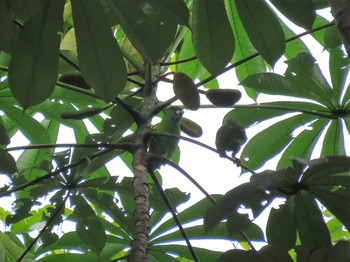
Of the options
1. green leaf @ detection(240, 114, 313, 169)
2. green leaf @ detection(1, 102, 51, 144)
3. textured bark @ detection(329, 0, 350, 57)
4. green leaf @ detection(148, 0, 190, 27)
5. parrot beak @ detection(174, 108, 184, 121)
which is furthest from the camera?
green leaf @ detection(1, 102, 51, 144)

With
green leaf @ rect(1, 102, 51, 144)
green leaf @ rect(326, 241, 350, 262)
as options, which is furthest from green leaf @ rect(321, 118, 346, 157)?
green leaf @ rect(1, 102, 51, 144)

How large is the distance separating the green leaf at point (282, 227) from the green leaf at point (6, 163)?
1.91 ft

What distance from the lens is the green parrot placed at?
1.37m

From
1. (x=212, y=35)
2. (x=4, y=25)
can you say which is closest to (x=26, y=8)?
(x=4, y=25)

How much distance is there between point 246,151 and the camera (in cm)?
168

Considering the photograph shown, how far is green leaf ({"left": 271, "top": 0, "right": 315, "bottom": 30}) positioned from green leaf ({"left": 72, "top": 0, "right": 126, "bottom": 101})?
1.21ft

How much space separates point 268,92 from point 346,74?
0.24 m

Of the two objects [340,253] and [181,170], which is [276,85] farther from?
[340,253]

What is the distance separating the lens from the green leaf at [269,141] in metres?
1.68

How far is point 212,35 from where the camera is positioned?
51.3 inches

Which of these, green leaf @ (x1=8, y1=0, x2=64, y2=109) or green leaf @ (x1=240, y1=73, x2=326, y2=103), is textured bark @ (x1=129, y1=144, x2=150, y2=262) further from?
green leaf @ (x1=240, y1=73, x2=326, y2=103)

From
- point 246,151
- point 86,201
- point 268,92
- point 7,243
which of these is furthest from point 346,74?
point 7,243

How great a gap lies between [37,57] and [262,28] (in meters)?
0.49

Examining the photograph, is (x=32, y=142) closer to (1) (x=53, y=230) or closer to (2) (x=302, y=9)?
(1) (x=53, y=230)
